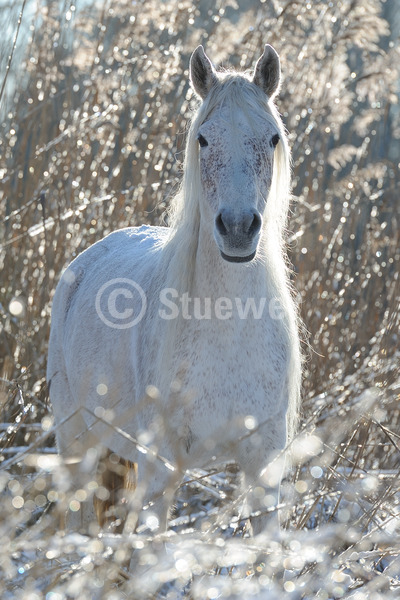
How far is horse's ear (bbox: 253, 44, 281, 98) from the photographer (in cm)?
245

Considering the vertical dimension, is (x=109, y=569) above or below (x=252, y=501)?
above

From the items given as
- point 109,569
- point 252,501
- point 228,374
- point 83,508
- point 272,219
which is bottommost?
point 83,508

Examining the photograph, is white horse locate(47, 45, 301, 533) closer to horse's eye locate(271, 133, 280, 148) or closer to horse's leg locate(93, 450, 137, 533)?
horse's eye locate(271, 133, 280, 148)

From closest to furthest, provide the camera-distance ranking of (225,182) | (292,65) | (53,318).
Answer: (225,182), (53,318), (292,65)

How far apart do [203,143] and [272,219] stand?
37 cm

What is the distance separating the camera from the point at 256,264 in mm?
2350

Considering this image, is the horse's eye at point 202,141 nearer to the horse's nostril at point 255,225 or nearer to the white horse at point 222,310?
the white horse at point 222,310

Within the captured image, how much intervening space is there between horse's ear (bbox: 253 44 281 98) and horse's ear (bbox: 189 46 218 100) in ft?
0.52

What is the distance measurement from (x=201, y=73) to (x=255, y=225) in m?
0.81

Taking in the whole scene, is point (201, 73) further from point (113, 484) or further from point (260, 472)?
point (113, 484)

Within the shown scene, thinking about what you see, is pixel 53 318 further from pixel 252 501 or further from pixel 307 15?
pixel 307 15

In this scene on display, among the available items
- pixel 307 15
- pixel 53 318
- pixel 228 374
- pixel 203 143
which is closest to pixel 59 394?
pixel 53 318

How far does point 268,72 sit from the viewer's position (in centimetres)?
250

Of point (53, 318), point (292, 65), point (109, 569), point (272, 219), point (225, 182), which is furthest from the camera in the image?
point (292, 65)
